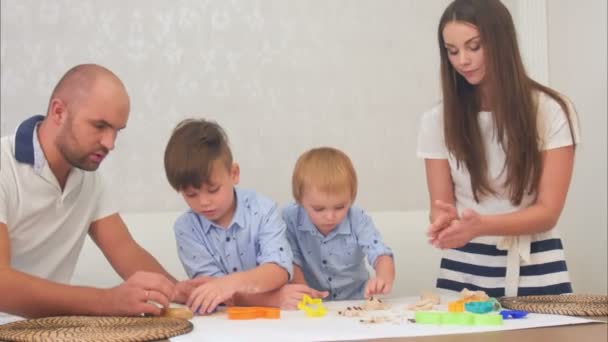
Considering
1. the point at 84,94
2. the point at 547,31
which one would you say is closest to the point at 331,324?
the point at 84,94

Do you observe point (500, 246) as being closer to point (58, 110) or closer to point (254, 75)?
point (58, 110)

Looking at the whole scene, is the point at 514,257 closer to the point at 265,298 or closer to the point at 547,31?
the point at 265,298

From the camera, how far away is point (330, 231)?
2184mm

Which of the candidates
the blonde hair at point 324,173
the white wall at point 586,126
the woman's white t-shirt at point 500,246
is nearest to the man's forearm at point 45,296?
the blonde hair at point 324,173

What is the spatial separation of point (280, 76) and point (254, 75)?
95 millimetres

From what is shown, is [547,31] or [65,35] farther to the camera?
[547,31]

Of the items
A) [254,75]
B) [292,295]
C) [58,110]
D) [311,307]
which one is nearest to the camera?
[311,307]

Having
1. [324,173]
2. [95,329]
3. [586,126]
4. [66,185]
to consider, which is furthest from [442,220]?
[586,126]

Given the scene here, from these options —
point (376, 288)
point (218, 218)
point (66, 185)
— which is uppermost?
point (66, 185)

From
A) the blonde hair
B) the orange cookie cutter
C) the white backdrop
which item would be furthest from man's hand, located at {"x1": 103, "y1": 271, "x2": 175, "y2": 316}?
the white backdrop

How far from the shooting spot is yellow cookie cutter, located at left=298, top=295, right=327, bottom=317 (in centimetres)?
158

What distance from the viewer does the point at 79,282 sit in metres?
2.50

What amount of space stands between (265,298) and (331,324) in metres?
0.44

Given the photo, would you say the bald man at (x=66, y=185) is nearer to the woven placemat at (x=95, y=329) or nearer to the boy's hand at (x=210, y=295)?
the boy's hand at (x=210, y=295)
